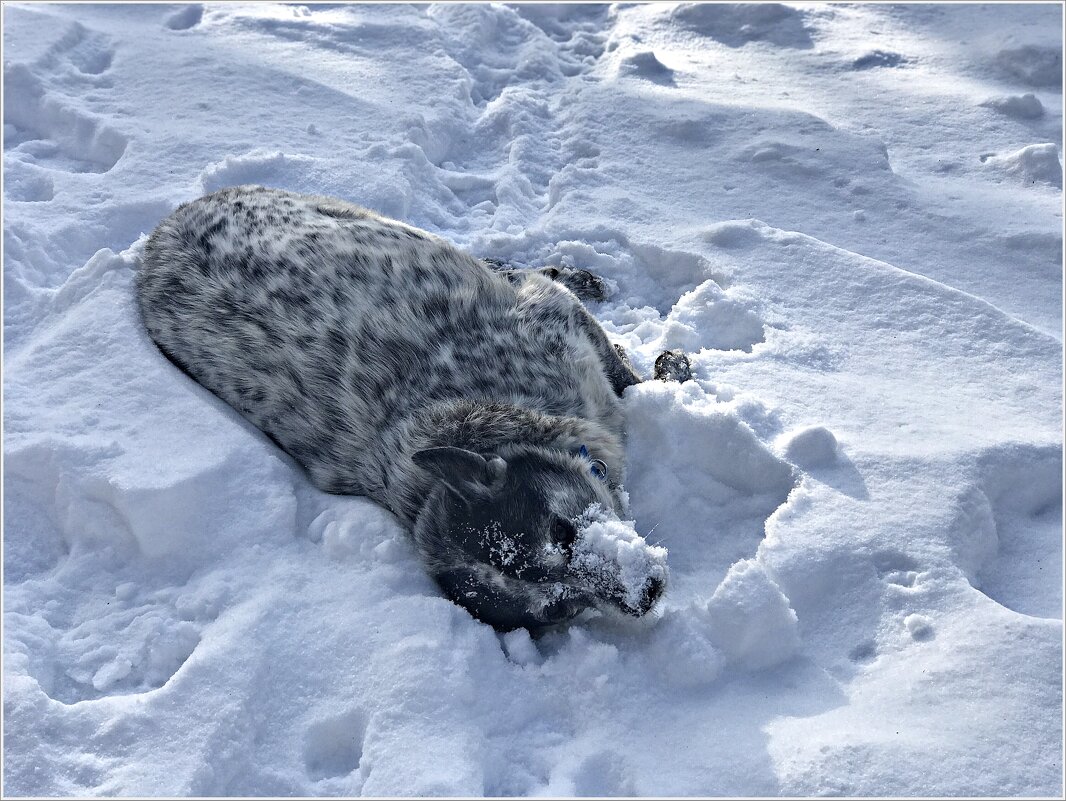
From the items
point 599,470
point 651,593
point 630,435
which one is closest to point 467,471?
point 599,470

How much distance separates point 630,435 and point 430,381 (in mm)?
824

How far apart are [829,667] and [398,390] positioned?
180 cm

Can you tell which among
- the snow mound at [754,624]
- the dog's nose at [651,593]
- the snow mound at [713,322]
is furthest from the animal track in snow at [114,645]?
the snow mound at [713,322]

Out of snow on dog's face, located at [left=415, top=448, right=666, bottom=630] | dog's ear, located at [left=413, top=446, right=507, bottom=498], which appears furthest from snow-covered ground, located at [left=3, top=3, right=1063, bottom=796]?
dog's ear, located at [left=413, top=446, right=507, bottom=498]

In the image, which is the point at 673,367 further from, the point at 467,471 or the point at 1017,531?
the point at 1017,531

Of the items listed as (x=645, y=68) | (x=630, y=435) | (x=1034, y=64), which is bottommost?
(x=630, y=435)

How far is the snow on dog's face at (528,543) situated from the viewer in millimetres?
2854

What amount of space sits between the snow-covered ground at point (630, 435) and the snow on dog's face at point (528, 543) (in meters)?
0.11

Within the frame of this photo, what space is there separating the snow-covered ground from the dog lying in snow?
138mm

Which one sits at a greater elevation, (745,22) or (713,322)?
(745,22)

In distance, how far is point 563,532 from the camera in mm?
2984

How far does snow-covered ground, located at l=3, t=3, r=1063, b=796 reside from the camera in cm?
259

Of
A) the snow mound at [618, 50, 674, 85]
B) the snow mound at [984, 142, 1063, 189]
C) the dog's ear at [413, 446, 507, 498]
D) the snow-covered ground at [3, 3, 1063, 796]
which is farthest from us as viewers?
the snow mound at [618, 50, 674, 85]

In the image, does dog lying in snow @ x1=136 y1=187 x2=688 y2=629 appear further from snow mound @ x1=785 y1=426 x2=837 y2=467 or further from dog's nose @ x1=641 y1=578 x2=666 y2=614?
snow mound @ x1=785 y1=426 x2=837 y2=467
